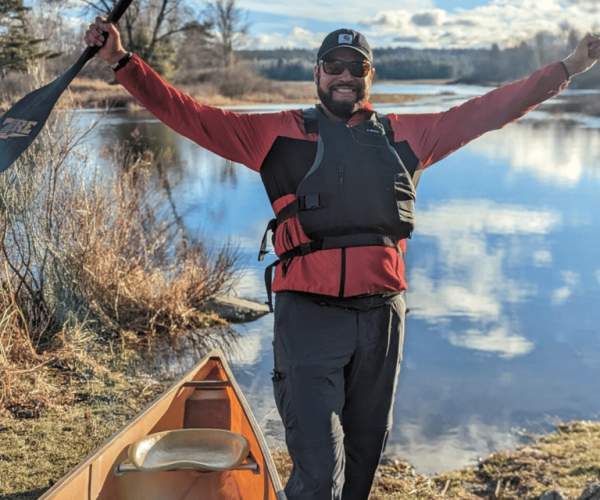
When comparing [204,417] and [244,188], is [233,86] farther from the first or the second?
[204,417]

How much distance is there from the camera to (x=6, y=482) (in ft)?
13.9

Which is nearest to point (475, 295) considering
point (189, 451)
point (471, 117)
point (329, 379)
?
point (189, 451)

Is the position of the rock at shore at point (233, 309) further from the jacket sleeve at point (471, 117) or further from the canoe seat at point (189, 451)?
the jacket sleeve at point (471, 117)

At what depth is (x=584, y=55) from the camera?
110 inches

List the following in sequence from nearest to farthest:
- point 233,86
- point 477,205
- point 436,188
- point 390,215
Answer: point 390,215 < point 233,86 < point 477,205 < point 436,188

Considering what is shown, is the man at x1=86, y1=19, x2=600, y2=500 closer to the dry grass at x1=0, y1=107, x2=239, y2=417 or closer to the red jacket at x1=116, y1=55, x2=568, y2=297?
the red jacket at x1=116, y1=55, x2=568, y2=297

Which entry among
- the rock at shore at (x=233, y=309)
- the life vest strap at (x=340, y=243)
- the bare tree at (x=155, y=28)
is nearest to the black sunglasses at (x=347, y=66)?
the life vest strap at (x=340, y=243)

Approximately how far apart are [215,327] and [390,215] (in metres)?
7.08

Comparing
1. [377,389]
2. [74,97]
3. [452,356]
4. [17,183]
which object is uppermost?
[74,97]

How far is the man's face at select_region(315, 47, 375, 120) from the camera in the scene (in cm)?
268

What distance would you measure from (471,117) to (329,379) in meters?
1.25

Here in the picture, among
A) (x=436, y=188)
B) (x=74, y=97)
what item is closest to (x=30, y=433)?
(x=74, y=97)

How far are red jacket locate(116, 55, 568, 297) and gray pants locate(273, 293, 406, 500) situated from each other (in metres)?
0.10

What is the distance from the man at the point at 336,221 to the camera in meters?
2.46
